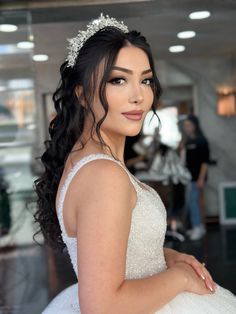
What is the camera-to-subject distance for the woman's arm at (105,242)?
3.84 feet

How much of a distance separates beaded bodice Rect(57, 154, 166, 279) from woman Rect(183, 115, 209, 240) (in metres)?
6.11

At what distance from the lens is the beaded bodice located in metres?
1.34

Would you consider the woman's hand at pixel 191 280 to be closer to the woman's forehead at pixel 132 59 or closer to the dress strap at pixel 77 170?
the dress strap at pixel 77 170

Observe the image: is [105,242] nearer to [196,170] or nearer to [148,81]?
[148,81]

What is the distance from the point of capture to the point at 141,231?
53.9 inches

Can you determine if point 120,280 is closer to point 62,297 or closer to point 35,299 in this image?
point 62,297

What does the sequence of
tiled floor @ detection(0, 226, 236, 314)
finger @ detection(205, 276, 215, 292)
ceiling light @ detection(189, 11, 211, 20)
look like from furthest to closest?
ceiling light @ detection(189, 11, 211, 20), tiled floor @ detection(0, 226, 236, 314), finger @ detection(205, 276, 215, 292)

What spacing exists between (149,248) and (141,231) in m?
0.08

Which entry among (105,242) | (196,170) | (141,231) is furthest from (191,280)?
(196,170)

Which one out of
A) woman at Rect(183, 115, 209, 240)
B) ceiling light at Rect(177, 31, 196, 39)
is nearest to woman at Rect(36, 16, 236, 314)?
ceiling light at Rect(177, 31, 196, 39)

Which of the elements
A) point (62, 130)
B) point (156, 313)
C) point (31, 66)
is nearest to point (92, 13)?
point (31, 66)

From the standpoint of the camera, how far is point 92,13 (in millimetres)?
3439

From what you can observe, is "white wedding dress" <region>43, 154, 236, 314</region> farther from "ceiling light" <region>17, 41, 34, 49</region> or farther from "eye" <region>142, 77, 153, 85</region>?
"ceiling light" <region>17, 41, 34, 49</region>

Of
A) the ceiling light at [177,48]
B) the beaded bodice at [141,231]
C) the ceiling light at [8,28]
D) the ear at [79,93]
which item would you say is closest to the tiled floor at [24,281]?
the ceiling light at [8,28]
